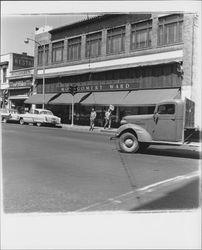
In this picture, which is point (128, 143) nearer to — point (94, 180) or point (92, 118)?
point (94, 180)

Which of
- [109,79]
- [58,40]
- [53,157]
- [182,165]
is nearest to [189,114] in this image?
[182,165]

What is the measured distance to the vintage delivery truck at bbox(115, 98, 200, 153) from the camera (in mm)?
12039

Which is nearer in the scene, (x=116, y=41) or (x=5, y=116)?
(x=116, y=41)

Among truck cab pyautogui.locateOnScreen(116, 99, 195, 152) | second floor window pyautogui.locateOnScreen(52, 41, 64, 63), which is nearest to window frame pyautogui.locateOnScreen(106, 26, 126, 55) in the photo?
second floor window pyautogui.locateOnScreen(52, 41, 64, 63)

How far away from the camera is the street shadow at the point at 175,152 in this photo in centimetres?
1271

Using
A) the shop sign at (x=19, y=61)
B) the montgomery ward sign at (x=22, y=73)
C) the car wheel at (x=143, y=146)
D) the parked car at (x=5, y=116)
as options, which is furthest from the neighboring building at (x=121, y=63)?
the shop sign at (x=19, y=61)

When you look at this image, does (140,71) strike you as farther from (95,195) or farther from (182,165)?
(95,195)

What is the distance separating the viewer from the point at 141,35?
2605cm

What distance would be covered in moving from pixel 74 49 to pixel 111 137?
20.2 meters

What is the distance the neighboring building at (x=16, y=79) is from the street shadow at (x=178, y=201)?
105 ft

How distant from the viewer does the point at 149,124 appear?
1266 cm

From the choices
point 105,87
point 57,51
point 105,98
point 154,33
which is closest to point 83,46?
point 57,51

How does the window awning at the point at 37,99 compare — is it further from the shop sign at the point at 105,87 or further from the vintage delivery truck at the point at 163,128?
the vintage delivery truck at the point at 163,128

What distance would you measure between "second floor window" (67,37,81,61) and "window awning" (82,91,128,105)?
5.89m
